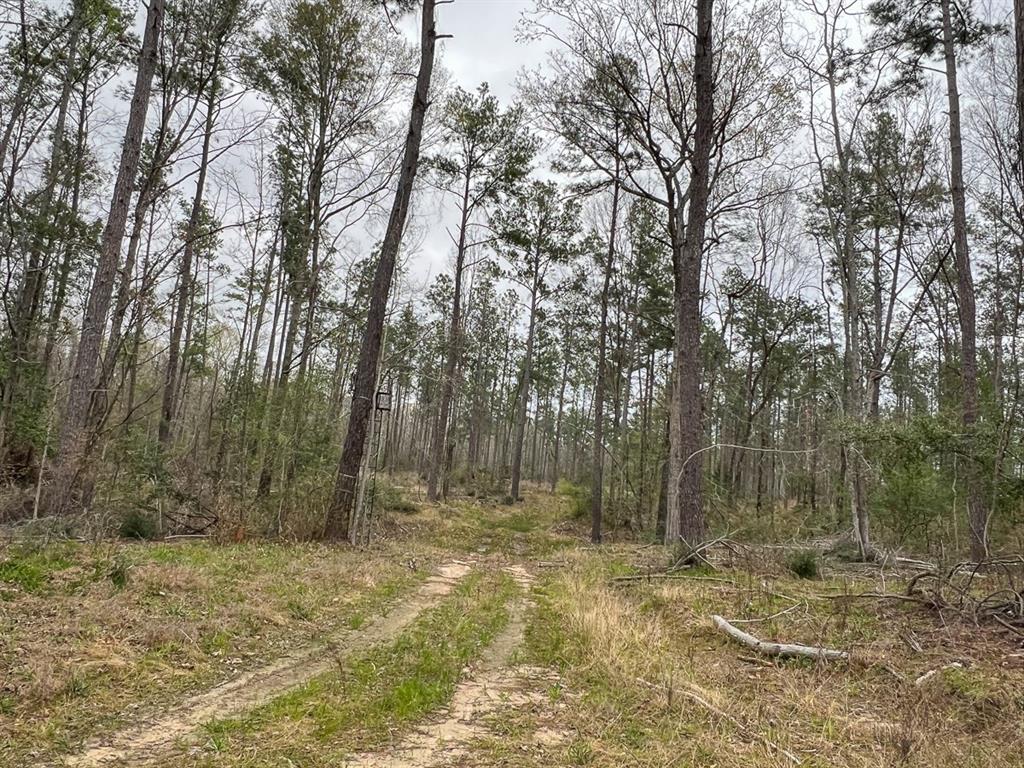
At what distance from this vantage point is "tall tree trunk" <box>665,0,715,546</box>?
30.0 ft

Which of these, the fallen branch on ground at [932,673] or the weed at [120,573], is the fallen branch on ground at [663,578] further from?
the weed at [120,573]

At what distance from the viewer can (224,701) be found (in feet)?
11.5

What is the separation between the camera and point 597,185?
499 inches

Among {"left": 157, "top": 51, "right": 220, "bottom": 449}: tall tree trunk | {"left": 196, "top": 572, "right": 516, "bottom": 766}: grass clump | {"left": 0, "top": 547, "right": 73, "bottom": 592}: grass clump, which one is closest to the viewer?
{"left": 196, "top": 572, "right": 516, "bottom": 766}: grass clump

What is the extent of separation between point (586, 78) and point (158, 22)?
7.75m

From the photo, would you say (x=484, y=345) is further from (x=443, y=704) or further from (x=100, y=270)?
(x=443, y=704)

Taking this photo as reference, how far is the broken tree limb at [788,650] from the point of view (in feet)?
15.2

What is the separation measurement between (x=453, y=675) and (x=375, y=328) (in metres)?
7.70

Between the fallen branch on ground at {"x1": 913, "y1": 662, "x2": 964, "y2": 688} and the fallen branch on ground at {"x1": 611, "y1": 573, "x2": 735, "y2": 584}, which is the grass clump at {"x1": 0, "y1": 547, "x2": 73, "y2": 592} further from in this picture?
the fallen branch on ground at {"x1": 913, "y1": 662, "x2": 964, "y2": 688}

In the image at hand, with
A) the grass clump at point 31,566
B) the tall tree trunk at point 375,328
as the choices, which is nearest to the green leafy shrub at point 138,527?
the tall tree trunk at point 375,328

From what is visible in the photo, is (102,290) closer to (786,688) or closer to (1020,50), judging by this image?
(786,688)

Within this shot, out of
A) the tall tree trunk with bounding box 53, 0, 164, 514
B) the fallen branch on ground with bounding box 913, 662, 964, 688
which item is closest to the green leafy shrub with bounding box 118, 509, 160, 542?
the tall tree trunk with bounding box 53, 0, 164, 514

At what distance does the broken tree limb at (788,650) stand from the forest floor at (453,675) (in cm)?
10

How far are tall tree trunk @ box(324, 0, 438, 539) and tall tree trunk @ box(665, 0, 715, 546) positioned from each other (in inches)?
211
